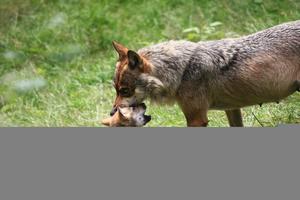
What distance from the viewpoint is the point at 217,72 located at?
7.57 m

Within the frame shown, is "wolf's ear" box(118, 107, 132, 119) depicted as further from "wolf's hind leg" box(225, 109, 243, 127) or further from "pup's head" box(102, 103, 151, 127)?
"wolf's hind leg" box(225, 109, 243, 127)

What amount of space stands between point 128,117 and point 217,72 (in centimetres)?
93

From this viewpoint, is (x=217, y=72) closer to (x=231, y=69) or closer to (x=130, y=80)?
(x=231, y=69)

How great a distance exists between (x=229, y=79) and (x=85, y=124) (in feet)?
6.15

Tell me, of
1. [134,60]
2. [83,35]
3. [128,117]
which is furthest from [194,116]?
[83,35]

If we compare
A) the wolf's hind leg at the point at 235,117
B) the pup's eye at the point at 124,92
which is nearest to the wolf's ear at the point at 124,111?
the pup's eye at the point at 124,92

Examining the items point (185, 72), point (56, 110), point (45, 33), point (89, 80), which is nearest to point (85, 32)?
point (45, 33)

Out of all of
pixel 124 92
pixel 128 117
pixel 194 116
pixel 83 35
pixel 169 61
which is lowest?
pixel 83 35

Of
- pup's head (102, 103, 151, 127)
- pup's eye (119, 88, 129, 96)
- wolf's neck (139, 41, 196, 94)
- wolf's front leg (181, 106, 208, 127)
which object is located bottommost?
wolf's front leg (181, 106, 208, 127)

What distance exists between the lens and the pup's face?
7293mm

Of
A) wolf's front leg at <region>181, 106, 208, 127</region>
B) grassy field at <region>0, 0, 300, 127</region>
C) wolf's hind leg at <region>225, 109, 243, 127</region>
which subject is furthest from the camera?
grassy field at <region>0, 0, 300, 127</region>

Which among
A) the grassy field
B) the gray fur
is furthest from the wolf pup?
the grassy field

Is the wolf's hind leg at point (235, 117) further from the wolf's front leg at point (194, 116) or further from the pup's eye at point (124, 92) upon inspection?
the pup's eye at point (124, 92)

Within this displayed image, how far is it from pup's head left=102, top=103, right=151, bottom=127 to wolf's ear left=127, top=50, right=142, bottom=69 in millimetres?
359
